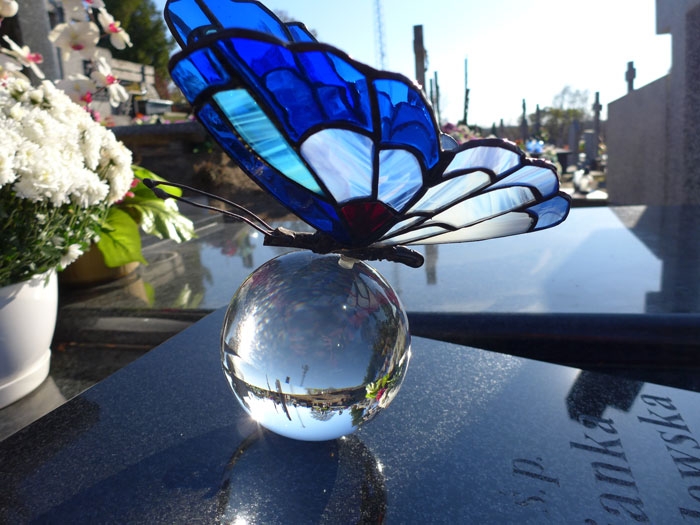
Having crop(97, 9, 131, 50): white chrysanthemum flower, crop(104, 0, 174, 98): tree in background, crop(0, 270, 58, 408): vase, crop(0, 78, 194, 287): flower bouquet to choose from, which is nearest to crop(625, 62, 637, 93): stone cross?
crop(104, 0, 174, 98): tree in background

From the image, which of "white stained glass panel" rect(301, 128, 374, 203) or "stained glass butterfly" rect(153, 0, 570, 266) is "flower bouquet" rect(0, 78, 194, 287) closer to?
"stained glass butterfly" rect(153, 0, 570, 266)

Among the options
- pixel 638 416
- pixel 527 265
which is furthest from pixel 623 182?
pixel 638 416

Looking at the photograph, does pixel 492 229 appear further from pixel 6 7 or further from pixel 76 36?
pixel 76 36

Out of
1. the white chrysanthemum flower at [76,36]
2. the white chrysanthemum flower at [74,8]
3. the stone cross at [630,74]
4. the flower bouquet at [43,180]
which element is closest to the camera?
the flower bouquet at [43,180]

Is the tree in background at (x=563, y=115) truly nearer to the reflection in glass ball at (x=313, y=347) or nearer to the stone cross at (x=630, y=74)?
the stone cross at (x=630, y=74)

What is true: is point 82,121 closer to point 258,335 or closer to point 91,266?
point 91,266

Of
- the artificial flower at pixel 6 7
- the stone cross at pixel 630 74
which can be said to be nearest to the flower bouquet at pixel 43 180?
the artificial flower at pixel 6 7
